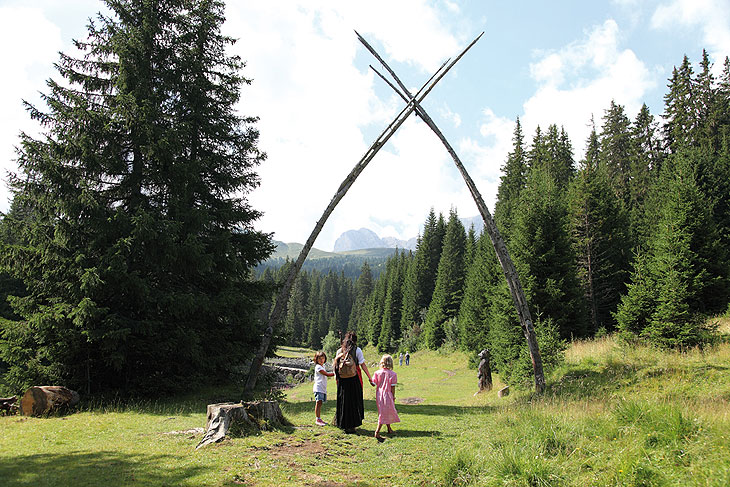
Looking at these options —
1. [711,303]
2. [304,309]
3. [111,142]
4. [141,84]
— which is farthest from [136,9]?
[304,309]

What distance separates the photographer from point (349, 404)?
7980mm

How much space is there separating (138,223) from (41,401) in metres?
5.09

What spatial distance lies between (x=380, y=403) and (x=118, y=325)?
8.26 m

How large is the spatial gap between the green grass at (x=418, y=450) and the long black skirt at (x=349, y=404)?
0.97ft

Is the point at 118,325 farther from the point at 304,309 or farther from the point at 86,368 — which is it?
the point at 304,309

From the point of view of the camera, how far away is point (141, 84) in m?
12.9

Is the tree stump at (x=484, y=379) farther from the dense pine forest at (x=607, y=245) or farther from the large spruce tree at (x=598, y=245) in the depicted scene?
the large spruce tree at (x=598, y=245)

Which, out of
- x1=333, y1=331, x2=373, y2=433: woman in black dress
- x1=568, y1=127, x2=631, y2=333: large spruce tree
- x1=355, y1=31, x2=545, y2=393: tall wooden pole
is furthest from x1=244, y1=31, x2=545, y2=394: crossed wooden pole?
x1=568, y1=127, x2=631, y2=333: large spruce tree

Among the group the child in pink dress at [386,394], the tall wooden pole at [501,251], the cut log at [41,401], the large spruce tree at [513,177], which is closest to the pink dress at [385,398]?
the child in pink dress at [386,394]

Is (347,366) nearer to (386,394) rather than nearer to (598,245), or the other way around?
(386,394)

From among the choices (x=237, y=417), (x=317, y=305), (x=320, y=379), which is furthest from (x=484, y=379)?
(x=317, y=305)

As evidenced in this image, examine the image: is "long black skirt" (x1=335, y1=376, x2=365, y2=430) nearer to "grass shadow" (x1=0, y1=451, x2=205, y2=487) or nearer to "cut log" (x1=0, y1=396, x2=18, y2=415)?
"grass shadow" (x1=0, y1=451, x2=205, y2=487)

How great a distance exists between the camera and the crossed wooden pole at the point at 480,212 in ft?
38.0

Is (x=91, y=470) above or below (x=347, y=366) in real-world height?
below
